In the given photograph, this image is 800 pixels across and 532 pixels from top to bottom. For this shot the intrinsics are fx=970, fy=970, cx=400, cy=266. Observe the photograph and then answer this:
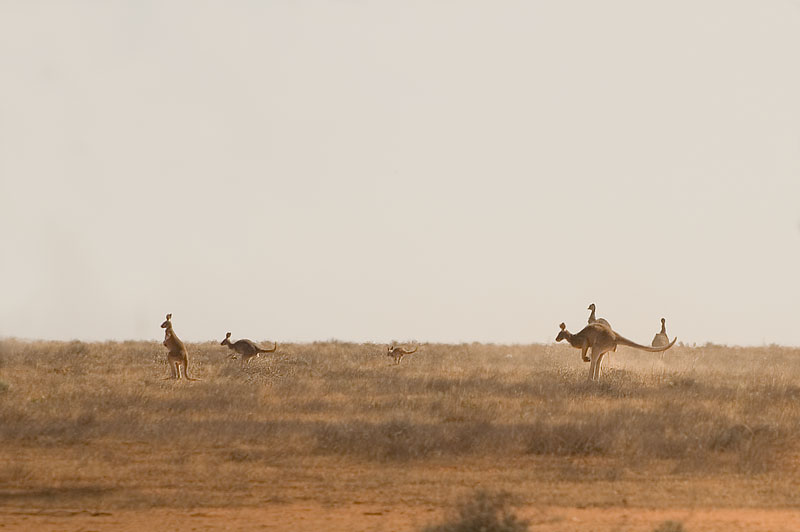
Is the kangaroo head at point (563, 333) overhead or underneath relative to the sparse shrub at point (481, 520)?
overhead

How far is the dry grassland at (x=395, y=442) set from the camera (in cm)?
1068

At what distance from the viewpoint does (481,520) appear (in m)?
8.48

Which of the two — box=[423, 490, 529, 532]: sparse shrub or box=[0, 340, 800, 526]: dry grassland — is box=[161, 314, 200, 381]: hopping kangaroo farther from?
box=[423, 490, 529, 532]: sparse shrub

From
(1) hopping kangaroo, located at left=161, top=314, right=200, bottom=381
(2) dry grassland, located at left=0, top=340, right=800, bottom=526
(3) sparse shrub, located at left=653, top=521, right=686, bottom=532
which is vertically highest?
(1) hopping kangaroo, located at left=161, top=314, right=200, bottom=381

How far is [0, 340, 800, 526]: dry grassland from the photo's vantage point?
10.7 m

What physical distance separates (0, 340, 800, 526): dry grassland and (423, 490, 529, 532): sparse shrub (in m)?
0.60

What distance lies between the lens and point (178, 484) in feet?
35.8

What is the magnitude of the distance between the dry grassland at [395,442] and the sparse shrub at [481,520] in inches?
23.8

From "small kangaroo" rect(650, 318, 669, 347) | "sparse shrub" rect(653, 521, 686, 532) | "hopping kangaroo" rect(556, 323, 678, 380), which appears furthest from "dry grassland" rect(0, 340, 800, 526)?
"small kangaroo" rect(650, 318, 669, 347)

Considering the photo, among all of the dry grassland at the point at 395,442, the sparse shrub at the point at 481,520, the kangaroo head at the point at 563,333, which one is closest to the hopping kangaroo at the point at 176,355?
the dry grassland at the point at 395,442

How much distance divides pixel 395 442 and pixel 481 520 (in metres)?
4.54

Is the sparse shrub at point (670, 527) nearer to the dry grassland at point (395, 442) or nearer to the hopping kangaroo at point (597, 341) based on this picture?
the dry grassland at point (395, 442)

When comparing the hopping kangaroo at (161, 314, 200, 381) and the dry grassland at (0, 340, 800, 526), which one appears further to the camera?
the hopping kangaroo at (161, 314, 200, 381)

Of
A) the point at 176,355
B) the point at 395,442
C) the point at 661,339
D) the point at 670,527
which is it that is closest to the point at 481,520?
the point at 670,527
